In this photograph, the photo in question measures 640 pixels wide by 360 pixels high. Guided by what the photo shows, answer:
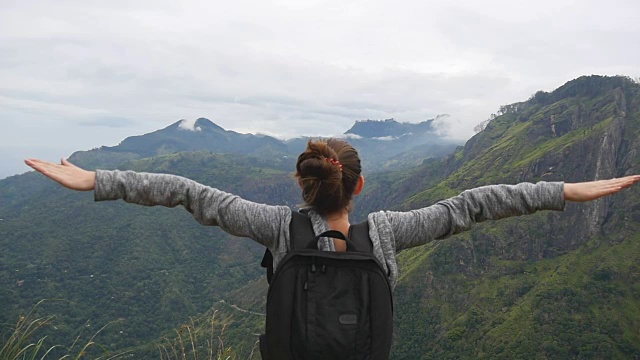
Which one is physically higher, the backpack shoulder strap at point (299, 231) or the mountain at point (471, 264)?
the backpack shoulder strap at point (299, 231)

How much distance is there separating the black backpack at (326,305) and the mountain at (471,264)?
1882 inches

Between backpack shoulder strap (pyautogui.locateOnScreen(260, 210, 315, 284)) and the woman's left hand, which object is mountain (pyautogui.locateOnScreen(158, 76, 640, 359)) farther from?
the woman's left hand

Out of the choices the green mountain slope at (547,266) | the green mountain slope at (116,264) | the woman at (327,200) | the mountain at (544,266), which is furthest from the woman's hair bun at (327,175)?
the green mountain slope at (116,264)

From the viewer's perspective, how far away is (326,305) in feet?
6.95

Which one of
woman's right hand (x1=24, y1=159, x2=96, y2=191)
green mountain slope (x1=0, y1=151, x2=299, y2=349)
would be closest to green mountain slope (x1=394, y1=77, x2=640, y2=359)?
→ green mountain slope (x1=0, y1=151, x2=299, y2=349)

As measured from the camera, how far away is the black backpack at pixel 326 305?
82.7 inches

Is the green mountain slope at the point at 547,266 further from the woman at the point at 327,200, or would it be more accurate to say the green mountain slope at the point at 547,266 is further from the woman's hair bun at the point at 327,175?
the woman's hair bun at the point at 327,175

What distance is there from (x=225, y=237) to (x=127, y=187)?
15021 cm

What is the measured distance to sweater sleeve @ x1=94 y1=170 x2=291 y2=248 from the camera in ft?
7.73

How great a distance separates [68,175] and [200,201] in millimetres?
636

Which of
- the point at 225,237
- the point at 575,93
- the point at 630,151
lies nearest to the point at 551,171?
the point at 630,151

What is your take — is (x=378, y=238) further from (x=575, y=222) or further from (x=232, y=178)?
(x=232, y=178)

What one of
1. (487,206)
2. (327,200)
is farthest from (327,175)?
(487,206)

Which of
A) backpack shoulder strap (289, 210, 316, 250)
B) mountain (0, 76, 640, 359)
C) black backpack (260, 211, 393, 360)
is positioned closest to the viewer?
black backpack (260, 211, 393, 360)
